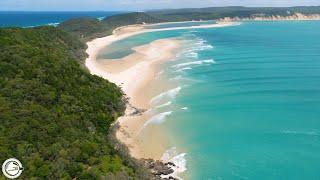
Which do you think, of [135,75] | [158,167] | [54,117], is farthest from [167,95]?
[54,117]

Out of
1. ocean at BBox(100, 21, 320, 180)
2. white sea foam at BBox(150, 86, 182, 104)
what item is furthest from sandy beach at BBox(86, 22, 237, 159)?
ocean at BBox(100, 21, 320, 180)

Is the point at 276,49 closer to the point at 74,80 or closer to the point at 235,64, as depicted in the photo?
the point at 235,64

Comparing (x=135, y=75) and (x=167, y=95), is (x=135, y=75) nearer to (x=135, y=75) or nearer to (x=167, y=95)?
(x=135, y=75)

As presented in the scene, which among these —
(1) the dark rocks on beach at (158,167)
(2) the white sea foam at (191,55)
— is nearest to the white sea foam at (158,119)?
(1) the dark rocks on beach at (158,167)

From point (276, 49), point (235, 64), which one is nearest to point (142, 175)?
point (235, 64)

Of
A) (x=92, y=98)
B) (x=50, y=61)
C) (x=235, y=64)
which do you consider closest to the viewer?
(x=92, y=98)

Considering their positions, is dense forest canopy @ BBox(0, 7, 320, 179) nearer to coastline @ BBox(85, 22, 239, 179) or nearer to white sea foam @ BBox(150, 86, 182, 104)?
coastline @ BBox(85, 22, 239, 179)
